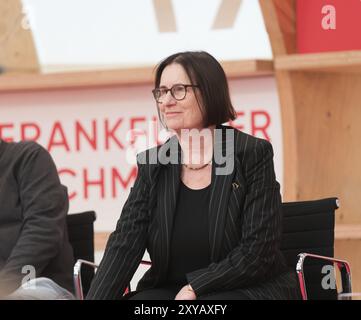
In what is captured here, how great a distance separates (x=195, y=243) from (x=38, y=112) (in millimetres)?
2231

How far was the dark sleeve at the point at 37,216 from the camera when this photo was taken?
3.61 metres

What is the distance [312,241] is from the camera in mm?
3680

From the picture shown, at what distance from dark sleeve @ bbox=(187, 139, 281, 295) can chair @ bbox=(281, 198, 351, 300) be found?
575 millimetres

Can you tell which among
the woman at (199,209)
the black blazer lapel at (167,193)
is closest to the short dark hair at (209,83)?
the woman at (199,209)

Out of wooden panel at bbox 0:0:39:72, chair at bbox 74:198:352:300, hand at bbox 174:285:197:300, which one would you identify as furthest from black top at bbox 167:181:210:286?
wooden panel at bbox 0:0:39:72

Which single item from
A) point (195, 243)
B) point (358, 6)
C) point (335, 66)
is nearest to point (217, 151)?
point (195, 243)

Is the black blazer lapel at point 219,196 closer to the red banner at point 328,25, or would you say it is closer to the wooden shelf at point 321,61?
the wooden shelf at point 321,61

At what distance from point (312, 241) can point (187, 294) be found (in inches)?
34.3

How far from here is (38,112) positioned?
5.09 m

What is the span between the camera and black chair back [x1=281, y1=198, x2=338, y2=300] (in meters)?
3.65

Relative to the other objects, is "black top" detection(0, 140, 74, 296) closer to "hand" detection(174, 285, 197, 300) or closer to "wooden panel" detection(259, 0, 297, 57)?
"hand" detection(174, 285, 197, 300)

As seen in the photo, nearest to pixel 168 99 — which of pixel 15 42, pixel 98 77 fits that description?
pixel 98 77

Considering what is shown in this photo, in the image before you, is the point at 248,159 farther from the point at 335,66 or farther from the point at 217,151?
the point at 335,66

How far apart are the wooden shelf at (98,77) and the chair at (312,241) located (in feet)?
2.96
